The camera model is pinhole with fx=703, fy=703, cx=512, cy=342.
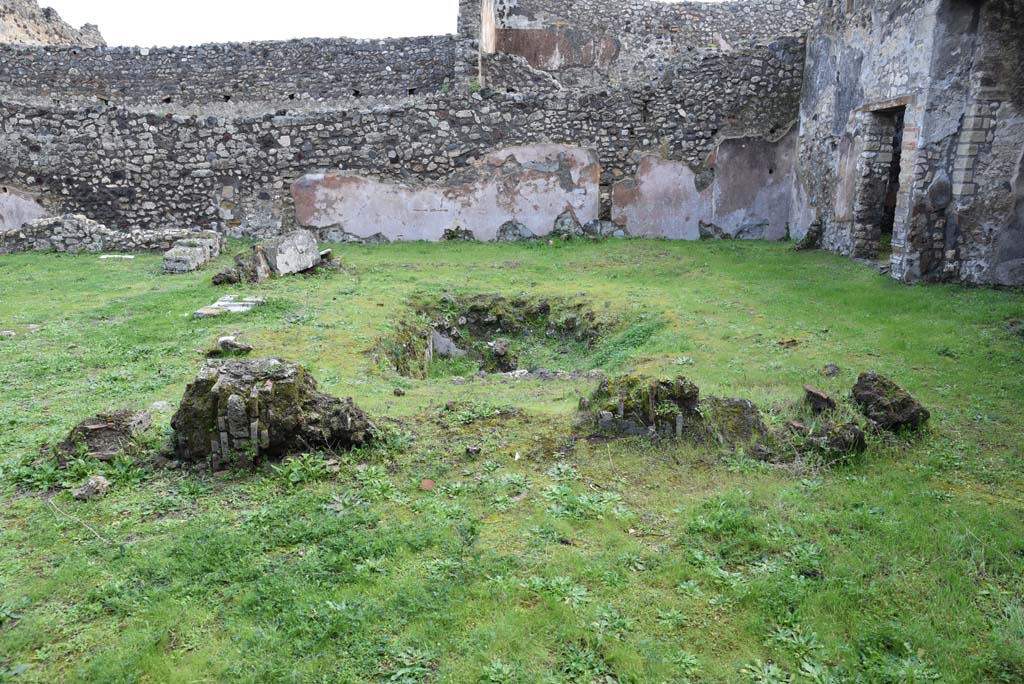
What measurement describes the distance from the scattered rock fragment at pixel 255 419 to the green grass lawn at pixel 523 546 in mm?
148

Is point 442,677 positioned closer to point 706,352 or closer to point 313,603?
point 313,603

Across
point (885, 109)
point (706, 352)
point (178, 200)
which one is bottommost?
point (706, 352)

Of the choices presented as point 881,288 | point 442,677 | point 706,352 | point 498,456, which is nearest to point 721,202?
point 881,288

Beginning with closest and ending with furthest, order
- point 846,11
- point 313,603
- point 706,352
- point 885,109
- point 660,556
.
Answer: point 313,603 → point 660,556 → point 706,352 → point 885,109 → point 846,11

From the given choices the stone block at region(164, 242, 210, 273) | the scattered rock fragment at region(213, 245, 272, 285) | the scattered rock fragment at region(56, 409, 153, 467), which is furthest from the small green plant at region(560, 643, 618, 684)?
the stone block at region(164, 242, 210, 273)

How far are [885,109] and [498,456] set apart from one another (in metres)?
8.14

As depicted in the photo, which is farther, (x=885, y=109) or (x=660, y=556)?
(x=885, y=109)

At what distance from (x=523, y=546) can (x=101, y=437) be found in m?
2.66

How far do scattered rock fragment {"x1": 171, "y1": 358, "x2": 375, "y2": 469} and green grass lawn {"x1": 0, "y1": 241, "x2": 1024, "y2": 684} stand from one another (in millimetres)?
148

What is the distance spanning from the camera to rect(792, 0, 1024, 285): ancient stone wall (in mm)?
8047

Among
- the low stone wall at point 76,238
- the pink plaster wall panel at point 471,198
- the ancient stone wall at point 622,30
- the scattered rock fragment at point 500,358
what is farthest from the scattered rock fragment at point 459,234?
the ancient stone wall at point 622,30

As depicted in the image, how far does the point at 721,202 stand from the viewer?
12953mm

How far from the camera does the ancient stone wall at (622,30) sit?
768 inches

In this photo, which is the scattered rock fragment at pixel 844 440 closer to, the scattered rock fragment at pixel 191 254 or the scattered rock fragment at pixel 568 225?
the scattered rock fragment at pixel 191 254
